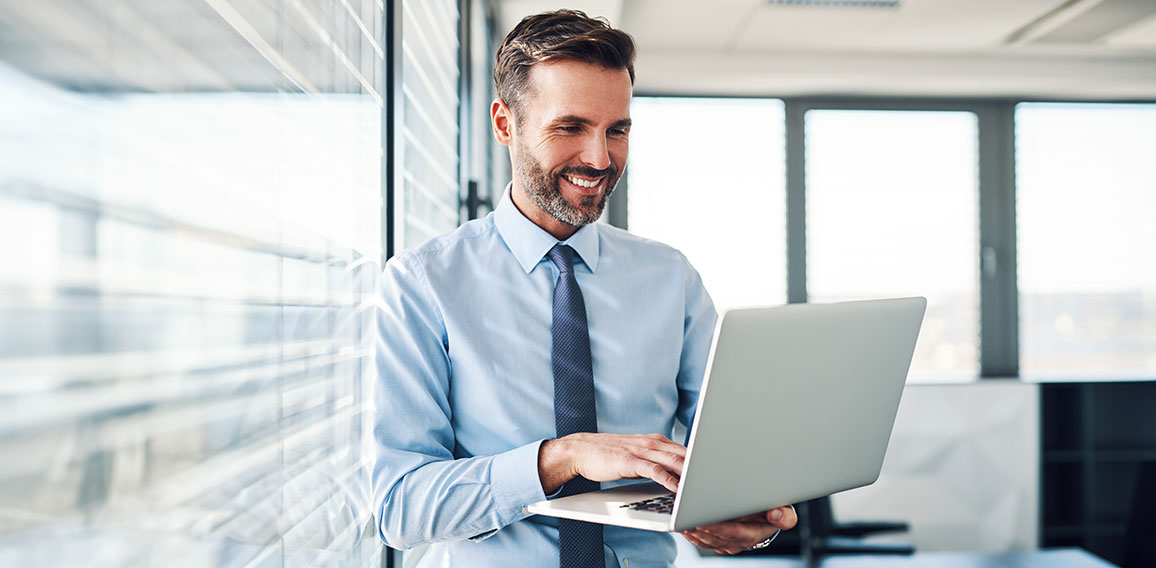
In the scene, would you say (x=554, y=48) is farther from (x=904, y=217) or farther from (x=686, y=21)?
(x=904, y=217)

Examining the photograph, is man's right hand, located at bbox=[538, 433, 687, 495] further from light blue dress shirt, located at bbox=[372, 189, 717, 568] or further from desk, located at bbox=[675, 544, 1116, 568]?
desk, located at bbox=[675, 544, 1116, 568]

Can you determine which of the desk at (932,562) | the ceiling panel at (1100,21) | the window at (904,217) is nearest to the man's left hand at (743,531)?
the desk at (932,562)

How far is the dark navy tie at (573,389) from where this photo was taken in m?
1.01

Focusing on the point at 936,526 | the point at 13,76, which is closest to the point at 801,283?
the point at 936,526

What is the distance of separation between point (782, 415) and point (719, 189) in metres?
3.36

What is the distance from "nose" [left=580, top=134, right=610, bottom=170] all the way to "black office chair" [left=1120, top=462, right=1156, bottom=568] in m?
2.48

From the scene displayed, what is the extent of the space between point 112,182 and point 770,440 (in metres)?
0.64

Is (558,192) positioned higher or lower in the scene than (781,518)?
higher

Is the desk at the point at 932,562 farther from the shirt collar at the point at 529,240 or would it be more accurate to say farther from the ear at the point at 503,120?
the ear at the point at 503,120

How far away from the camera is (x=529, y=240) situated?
3.72ft

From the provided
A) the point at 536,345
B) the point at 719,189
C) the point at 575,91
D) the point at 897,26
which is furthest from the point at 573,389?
the point at 719,189

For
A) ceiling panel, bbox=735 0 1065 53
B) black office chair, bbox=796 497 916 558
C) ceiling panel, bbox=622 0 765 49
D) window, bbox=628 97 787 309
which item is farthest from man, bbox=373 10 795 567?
window, bbox=628 97 787 309

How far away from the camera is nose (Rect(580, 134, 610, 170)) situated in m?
1.09

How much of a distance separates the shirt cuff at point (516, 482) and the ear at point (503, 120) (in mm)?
472
